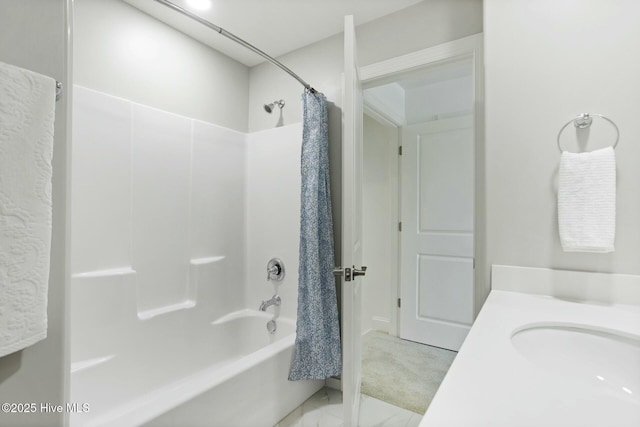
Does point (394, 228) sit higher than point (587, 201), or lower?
lower

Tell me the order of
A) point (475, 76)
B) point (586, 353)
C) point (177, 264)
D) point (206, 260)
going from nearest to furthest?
point (586, 353) < point (475, 76) < point (177, 264) < point (206, 260)

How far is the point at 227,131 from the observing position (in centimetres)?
235

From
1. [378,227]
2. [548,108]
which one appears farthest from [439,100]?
[548,108]

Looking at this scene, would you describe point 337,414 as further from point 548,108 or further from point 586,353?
point 548,108

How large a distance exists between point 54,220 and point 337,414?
1.68 m

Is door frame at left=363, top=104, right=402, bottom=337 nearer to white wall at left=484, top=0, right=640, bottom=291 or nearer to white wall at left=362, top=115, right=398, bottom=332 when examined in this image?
white wall at left=362, top=115, right=398, bottom=332

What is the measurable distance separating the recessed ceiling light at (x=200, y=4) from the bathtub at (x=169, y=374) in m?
1.59

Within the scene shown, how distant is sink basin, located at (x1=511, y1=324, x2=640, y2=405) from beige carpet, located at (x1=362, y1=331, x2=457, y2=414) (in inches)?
49.5

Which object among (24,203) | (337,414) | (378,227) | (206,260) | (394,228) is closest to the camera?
(24,203)

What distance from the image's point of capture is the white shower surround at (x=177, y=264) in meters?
1.54

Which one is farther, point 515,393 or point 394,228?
point 394,228

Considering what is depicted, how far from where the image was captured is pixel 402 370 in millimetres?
2314

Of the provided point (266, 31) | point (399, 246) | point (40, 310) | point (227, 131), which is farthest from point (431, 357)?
point (266, 31)

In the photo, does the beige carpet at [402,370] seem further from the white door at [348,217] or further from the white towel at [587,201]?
the white towel at [587,201]
